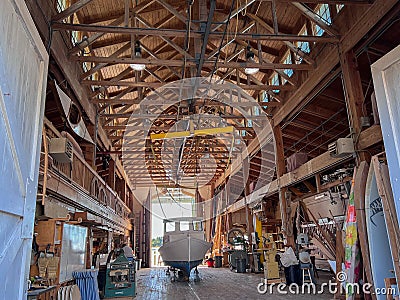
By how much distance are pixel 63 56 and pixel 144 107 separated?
5094 millimetres

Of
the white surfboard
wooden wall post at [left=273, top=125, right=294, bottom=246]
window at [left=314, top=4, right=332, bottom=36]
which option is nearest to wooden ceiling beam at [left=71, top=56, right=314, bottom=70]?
window at [left=314, top=4, right=332, bottom=36]

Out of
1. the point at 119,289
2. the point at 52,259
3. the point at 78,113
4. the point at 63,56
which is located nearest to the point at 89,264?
the point at 119,289

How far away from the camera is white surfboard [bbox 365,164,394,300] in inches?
196

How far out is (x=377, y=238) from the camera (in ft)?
16.7

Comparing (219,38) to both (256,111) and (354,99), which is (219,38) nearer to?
(354,99)

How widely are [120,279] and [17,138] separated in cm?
638

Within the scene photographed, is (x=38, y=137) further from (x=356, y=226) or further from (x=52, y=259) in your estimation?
(x=356, y=226)

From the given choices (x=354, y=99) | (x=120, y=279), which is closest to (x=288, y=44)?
(x=354, y=99)

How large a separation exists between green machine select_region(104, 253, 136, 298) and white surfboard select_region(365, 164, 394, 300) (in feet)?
16.7

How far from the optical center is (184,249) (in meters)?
11.5

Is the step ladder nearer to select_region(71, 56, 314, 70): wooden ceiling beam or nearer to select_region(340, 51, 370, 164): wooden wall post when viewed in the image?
select_region(340, 51, 370, 164): wooden wall post

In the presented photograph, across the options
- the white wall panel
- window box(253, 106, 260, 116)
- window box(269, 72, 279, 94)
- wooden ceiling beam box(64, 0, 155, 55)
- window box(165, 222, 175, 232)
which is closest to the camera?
the white wall panel

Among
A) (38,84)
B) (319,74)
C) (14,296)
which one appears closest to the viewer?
(14,296)

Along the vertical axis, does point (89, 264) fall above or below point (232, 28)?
below
